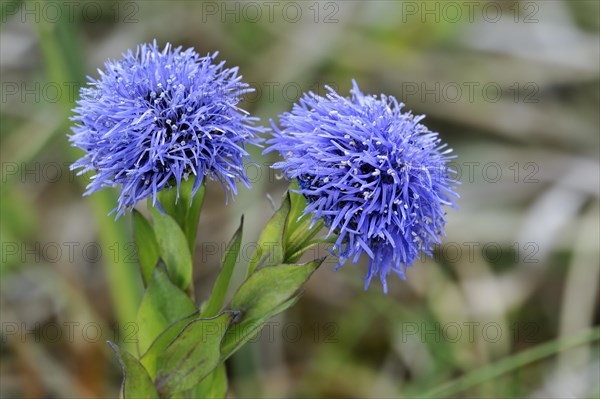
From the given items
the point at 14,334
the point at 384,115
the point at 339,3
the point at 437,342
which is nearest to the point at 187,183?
the point at 384,115

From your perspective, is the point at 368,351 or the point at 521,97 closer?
the point at 368,351

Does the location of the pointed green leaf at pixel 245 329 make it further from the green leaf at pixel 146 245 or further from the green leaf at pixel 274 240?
the green leaf at pixel 146 245

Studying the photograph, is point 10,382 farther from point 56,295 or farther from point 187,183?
point 187,183

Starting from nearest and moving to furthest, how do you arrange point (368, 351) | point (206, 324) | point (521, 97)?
1. point (206, 324)
2. point (368, 351)
3. point (521, 97)

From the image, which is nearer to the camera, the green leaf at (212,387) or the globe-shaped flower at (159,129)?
the globe-shaped flower at (159,129)

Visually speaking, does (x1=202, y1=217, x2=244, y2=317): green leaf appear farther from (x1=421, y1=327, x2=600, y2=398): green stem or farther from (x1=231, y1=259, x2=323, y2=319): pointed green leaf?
(x1=421, y1=327, x2=600, y2=398): green stem

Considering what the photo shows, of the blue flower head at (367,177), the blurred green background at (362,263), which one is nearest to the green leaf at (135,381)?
the blue flower head at (367,177)
